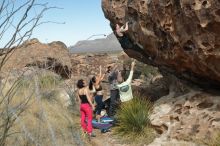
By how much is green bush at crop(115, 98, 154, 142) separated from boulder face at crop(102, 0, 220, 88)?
1098 millimetres

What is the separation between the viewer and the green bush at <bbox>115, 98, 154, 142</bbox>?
10.8m

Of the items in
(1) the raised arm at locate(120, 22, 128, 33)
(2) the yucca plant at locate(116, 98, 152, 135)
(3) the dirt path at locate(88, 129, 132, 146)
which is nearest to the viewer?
(3) the dirt path at locate(88, 129, 132, 146)

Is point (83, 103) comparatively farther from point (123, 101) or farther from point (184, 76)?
point (184, 76)

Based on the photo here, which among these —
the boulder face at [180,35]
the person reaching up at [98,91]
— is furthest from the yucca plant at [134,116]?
the person reaching up at [98,91]

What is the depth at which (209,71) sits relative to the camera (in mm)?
9516

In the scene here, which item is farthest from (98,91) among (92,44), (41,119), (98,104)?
(92,44)

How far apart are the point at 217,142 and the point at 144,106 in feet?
10.1

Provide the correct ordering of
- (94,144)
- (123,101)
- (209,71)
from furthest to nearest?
(123,101) → (94,144) → (209,71)

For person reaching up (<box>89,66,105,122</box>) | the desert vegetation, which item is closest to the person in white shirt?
the desert vegetation

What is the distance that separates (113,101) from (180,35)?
3.80 meters

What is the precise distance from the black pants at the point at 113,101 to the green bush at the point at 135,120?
82 centimetres

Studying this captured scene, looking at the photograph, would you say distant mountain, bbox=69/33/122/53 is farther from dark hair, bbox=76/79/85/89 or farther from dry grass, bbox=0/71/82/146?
dark hair, bbox=76/79/85/89

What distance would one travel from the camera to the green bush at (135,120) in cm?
1078

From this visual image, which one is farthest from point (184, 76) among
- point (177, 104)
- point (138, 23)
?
point (138, 23)
